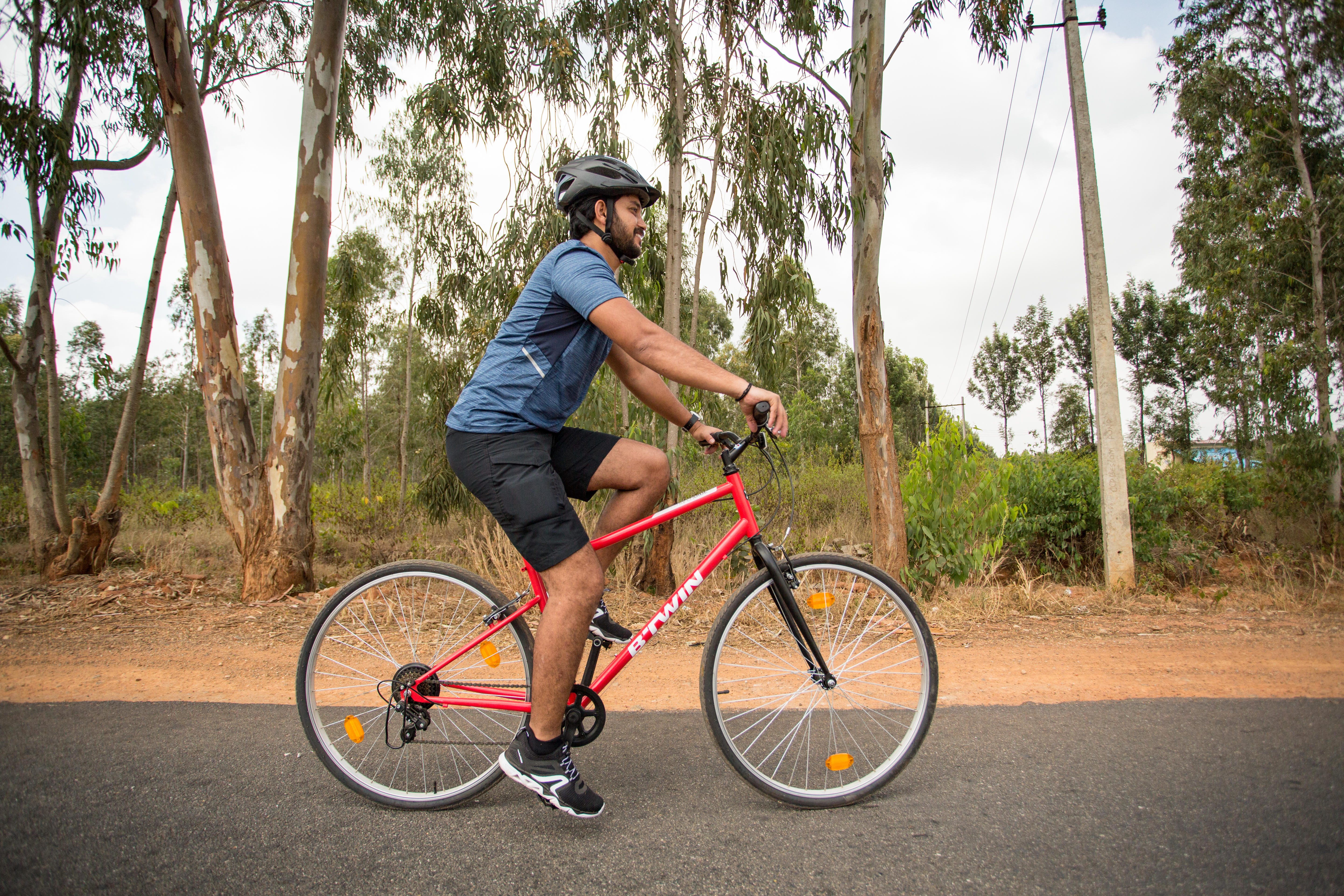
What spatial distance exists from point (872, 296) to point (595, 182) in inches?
196

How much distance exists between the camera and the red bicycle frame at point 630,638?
246 centimetres

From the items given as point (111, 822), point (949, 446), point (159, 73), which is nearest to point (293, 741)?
point (111, 822)

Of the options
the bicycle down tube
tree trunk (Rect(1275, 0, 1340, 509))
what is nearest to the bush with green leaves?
tree trunk (Rect(1275, 0, 1340, 509))

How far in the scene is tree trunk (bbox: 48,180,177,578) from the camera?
7.78m

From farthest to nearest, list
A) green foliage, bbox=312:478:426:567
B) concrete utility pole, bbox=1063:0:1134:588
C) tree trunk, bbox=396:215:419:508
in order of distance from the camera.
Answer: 1. tree trunk, bbox=396:215:419:508
2. green foliage, bbox=312:478:426:567
3. concrete utility pole, bbox=1063:0:1134:588

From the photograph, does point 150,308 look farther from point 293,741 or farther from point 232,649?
point 293,741

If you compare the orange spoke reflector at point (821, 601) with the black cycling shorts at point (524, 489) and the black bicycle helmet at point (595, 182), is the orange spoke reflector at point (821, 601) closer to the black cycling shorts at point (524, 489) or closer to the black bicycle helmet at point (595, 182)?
the black cycling shorts at point (524, 489)

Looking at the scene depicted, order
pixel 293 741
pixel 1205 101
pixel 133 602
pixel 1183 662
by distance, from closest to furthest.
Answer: pixel 293 741 < pixel 1183 662 < pixel 133 602 < pixel 1205 101

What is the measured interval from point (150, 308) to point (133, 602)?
196 inches

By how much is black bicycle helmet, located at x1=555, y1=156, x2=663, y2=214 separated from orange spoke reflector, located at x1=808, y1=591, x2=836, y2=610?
1.55 metres

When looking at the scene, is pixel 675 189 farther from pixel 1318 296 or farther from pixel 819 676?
pixel 1318 296

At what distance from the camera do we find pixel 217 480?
664 centimetres

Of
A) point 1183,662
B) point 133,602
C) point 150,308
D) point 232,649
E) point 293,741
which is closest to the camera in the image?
point 293,741

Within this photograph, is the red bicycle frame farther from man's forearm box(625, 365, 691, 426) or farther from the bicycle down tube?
man's forearm box(625, 365, 691, 426)
